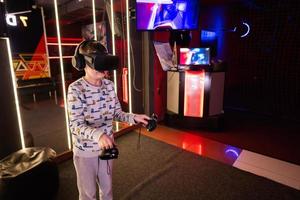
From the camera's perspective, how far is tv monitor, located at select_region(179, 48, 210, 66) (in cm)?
362

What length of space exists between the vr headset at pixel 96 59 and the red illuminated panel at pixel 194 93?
2.42m

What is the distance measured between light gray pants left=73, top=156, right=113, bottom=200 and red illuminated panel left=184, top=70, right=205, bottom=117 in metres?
2.42

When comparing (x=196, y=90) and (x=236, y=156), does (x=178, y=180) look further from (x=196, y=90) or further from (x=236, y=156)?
(x=196, y=90)

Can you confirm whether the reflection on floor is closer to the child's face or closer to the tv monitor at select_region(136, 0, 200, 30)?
the tv monitor at select_region(136, 0, 200, 30)

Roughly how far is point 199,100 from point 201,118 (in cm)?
33

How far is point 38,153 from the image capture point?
2.03m

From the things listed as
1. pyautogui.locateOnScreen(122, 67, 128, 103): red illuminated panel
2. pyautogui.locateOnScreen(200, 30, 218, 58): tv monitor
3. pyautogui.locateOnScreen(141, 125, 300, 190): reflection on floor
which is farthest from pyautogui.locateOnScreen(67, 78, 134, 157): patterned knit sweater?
pyautogui.locateOnScreen(200, 30, 218, 58): tv monitor

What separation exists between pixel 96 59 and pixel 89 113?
0.36 m

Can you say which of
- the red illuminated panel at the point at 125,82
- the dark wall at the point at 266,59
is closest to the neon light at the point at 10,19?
the red illuminated panel at the point at 125,82

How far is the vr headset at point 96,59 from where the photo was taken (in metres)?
1.37

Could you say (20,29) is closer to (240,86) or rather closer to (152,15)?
(152,15)

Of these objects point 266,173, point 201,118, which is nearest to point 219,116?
point 201,118

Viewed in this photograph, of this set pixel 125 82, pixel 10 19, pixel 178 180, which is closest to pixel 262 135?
pixel 178 180

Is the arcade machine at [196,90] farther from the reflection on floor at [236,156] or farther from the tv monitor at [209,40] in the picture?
the tv monitor at [209,40]
